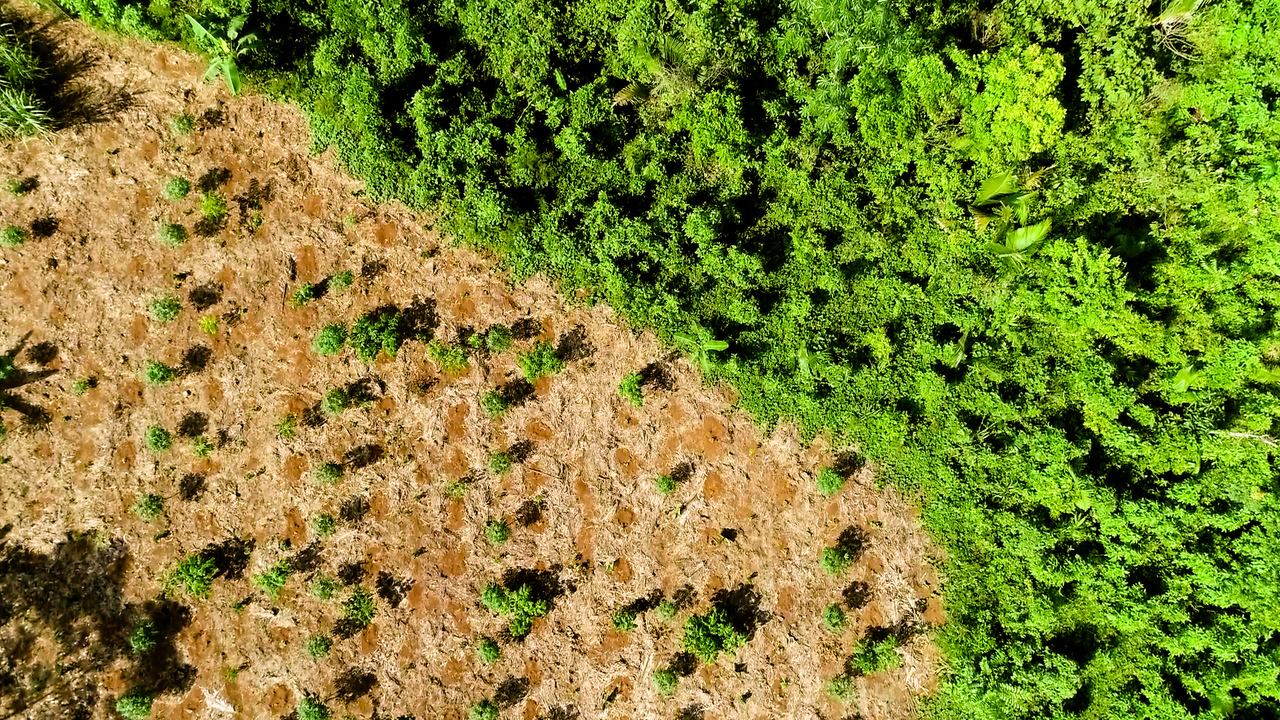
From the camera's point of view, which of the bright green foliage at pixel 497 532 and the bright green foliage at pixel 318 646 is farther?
the bright green foliage at pixel 497 532

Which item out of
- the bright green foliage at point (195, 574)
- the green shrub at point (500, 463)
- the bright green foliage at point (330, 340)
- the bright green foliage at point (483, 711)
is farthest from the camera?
the green shrub at point (500, 463)

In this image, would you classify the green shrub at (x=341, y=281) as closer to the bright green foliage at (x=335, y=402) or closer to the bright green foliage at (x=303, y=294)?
the bright green foliage at (x=303, y=294)

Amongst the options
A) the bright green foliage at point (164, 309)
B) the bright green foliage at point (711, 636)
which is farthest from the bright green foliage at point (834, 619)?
the bright green foliage at point (164, 309)

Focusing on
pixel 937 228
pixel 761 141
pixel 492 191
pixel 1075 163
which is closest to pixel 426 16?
pixel 492 191

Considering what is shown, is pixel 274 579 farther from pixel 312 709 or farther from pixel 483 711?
pixel 483 711

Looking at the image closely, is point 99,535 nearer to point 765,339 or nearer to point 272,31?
point 272,31

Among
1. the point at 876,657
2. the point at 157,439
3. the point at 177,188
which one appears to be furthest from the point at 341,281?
the point at 876,657

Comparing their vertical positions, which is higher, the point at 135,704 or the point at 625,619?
the point at 625,619
